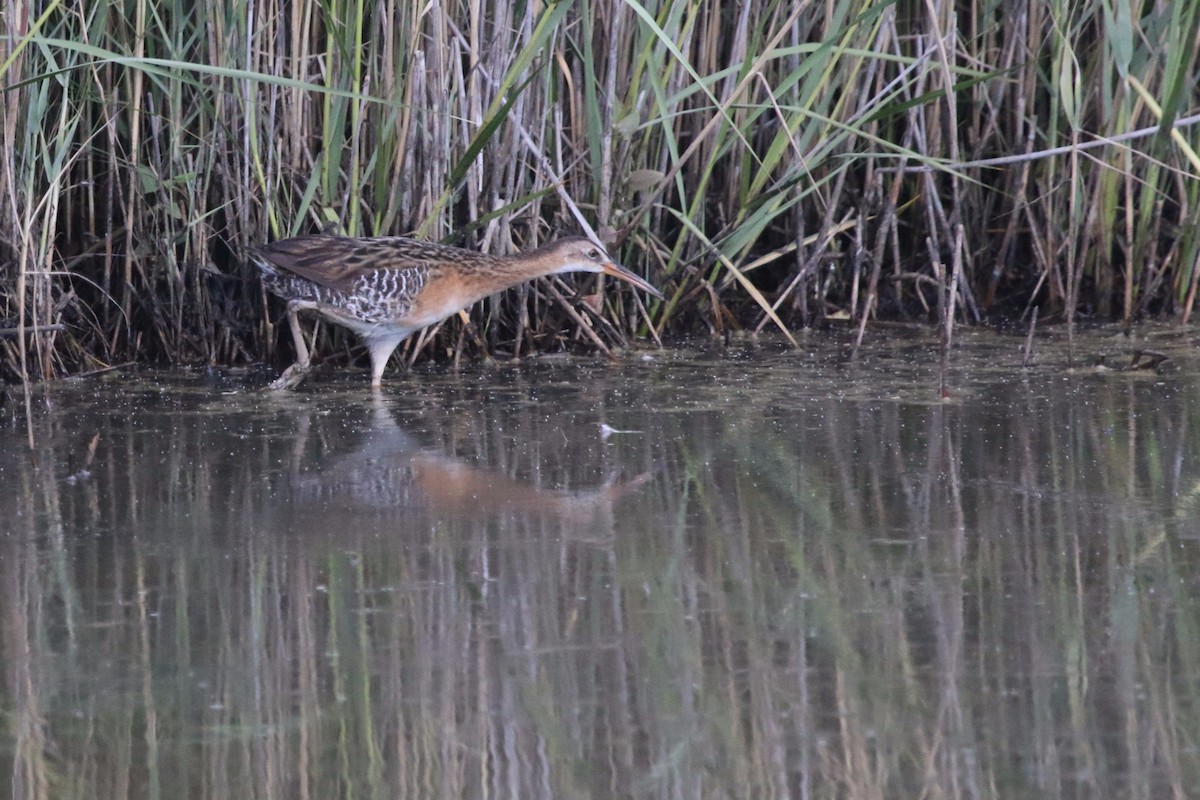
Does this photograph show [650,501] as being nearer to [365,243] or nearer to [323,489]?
[323,489]

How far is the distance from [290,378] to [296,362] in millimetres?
244

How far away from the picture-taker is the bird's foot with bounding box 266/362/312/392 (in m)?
5.78

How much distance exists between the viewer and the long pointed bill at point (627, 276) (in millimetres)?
6176

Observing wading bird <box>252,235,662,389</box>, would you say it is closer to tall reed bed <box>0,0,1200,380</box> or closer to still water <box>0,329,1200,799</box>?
tall reed bed <box>0,0,1200,380</box>

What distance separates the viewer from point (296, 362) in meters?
6.08

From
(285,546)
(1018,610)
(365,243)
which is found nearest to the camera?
(1018,610)

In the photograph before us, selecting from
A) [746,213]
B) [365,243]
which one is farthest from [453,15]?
[746,213]

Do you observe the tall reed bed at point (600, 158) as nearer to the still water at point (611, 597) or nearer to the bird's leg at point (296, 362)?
the bird's leg at point (296, 362)

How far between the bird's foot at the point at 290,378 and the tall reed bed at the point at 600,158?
41cm

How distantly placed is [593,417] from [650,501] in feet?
3.68

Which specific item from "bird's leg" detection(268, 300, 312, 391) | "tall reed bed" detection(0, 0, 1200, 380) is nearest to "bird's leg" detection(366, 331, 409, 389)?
"bird's leg" detection(268, 300, 312, 391)

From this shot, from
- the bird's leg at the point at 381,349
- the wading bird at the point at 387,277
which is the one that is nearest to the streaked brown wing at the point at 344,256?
the wading bird at the point at 387,277

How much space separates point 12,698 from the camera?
291cm

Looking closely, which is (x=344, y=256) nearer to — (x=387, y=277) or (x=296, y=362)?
(x=387, y=277)
